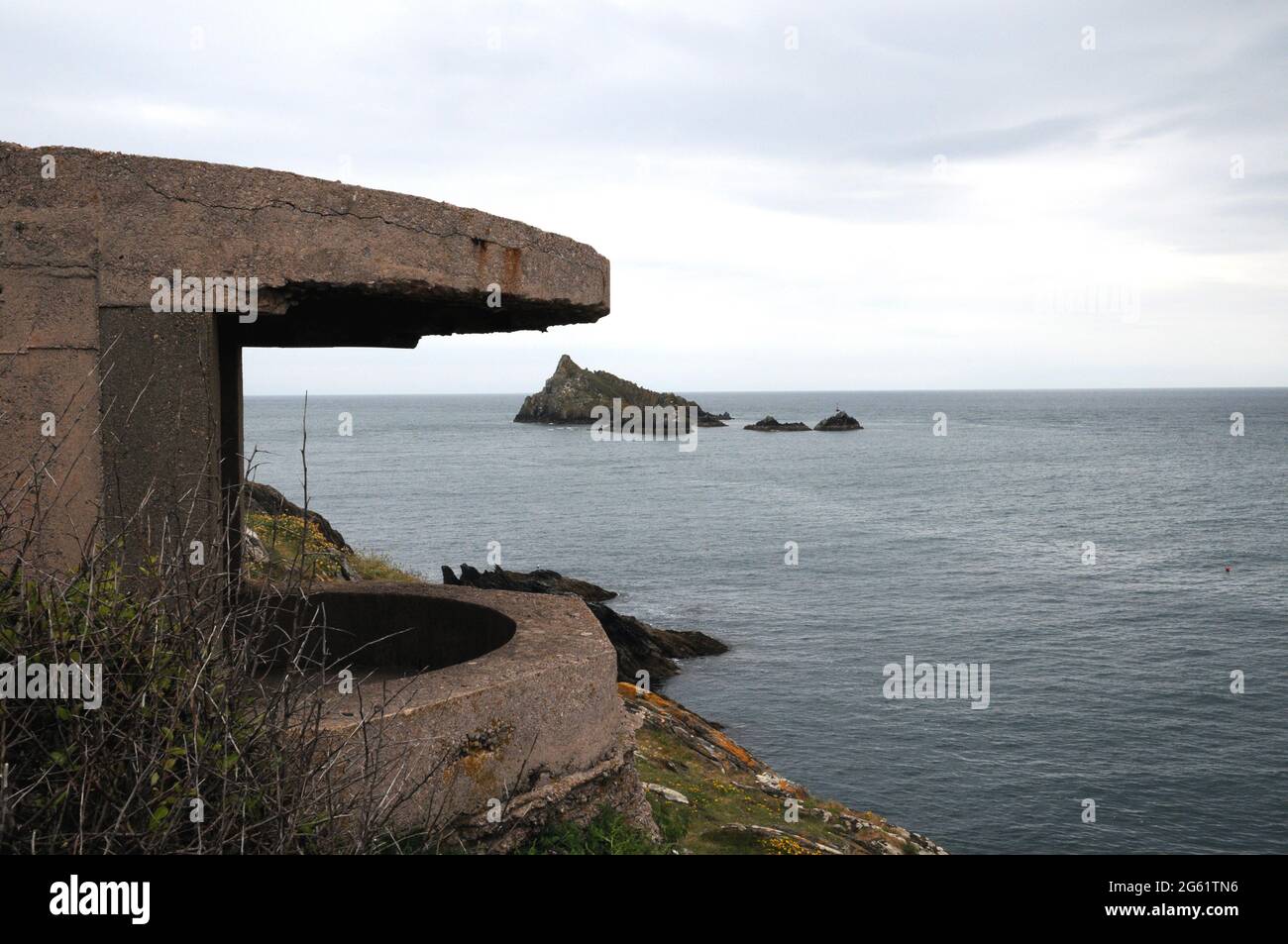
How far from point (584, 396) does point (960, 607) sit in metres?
96.3

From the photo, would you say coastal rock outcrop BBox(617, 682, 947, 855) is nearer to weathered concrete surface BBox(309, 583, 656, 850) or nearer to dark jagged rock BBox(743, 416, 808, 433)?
weathered concrete surface BBox(309, 583, 656, 850)

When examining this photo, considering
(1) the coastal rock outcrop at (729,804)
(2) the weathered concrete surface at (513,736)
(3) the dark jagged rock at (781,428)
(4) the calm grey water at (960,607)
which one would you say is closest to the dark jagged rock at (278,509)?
(4) the calm grey water at (960,607)

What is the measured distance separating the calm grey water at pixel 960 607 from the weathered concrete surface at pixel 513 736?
35.1 ft

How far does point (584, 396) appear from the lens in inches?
4796

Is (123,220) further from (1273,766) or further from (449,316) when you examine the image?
(1273,766)

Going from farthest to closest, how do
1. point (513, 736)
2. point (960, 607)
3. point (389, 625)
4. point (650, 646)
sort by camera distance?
point (960, 607) → point (650, 646) → point (389, 625) → point (513, 736)

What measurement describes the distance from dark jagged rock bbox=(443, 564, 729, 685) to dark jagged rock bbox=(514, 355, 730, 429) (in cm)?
9248

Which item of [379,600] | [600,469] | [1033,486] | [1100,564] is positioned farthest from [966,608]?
[600,469]

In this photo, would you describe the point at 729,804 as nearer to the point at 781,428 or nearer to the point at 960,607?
the point at 960,607

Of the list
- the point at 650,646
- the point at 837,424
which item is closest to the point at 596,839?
the point at 650,646

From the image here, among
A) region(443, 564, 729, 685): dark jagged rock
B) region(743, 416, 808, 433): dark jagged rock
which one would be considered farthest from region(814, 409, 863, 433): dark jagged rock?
region(443, 564, 729, 685): dark jagged rock
